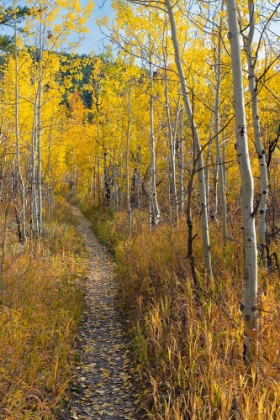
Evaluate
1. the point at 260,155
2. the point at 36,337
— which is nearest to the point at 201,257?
the point at 260,155

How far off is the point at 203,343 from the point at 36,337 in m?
2.01

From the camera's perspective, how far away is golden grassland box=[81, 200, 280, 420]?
245 centimetres

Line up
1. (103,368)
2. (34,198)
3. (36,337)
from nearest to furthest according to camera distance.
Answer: (36,337)
(103,368)
(34,198)

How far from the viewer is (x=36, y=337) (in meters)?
3.88

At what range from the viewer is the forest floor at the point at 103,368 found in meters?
3.23

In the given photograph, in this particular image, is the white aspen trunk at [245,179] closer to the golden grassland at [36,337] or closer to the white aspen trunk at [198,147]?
the white aspen trunk at [198,147]

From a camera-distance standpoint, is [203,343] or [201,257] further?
[201,257]

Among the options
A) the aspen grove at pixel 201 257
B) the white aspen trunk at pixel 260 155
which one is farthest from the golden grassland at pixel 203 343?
the white aspen trunk at pixel 260 155

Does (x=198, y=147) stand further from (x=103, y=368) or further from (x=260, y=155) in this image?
(x=103, y=368)

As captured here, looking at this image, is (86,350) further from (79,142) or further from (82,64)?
(79,142)

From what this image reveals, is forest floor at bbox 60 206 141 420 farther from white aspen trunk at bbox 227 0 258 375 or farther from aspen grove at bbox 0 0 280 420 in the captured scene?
white aspen trunk at bbox 227 0 258 375

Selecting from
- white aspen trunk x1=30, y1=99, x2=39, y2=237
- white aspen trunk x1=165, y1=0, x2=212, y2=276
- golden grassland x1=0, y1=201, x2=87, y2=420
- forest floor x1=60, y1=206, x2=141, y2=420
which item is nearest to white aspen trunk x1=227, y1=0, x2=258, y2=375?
white aspen trunk x1=165, y1=0, x2=212, y2=276

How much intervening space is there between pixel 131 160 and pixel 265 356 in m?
12.5

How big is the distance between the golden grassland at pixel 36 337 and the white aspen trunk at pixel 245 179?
1.94m
